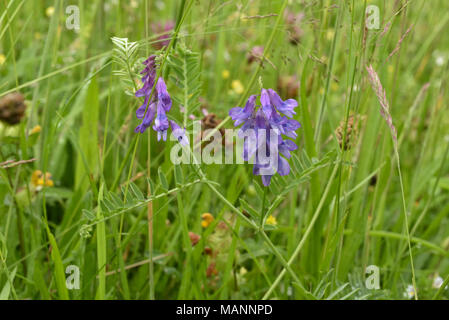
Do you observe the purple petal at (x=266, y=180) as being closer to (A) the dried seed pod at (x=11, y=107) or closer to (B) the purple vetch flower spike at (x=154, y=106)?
(B) the purple vetch flower spike at (x=154, y=106)

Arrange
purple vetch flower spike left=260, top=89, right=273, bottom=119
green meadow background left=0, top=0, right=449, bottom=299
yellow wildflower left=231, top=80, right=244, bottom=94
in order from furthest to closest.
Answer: yellow wildflower left=231, top=80, right=244, bottom=94, green meadow background left=0, top=0, right=449, bottom=299, purple vetch flower spike left=260, top=89, right=273, bottom=119

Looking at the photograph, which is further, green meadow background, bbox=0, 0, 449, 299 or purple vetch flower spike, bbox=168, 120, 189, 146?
green meadow background, bbox=0, 0, 449, 299

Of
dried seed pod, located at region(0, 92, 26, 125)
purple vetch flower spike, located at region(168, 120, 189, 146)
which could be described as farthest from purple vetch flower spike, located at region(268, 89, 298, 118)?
dried seed pod, located at region(0, 92, 26, 125)

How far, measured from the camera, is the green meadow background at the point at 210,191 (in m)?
0.93

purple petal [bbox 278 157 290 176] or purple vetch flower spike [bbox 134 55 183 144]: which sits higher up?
purple vetch flower spike [bbox 134 55 183 144]

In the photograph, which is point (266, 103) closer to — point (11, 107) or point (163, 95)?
point (163, 95)

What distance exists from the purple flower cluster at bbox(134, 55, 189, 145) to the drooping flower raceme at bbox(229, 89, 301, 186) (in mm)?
93

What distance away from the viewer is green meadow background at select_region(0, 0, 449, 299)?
36.6 inches

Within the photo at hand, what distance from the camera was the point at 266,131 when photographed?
786 millimetres

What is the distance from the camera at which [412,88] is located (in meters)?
2.15

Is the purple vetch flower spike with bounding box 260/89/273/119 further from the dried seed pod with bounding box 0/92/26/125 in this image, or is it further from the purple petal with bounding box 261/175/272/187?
the dried seed pod with bounding box 0/92/26/125

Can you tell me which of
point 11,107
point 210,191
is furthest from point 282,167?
point 11,107

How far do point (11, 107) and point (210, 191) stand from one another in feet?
1.68
